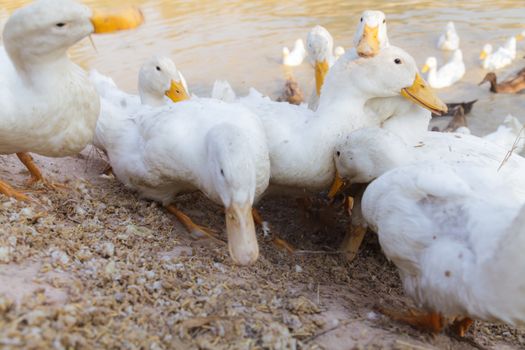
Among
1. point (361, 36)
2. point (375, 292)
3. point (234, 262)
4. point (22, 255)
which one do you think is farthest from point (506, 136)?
point (22, 255)

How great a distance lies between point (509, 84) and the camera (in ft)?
24.4

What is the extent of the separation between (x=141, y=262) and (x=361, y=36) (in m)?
2.46

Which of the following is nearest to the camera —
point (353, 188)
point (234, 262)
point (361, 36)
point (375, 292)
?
point (234, 262)

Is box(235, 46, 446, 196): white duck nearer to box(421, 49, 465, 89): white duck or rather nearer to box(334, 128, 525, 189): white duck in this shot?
box(334, 128, 525, 189): white duck

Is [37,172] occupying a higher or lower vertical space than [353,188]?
higher

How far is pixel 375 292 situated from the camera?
3371 mm

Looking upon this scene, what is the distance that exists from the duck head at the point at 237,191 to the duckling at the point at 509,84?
214 inches

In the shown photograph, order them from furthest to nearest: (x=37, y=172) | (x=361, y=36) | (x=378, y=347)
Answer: (x=361, y=36)
(x=37, y=172)
(x=378, y=347)

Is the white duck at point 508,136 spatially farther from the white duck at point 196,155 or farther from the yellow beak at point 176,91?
the yellow beak at point 176,91

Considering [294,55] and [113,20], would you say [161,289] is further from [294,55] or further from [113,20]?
[294,55]

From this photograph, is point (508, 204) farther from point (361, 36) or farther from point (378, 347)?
point (361, 36)

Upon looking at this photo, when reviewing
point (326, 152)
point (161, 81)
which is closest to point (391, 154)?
point (326, 152)

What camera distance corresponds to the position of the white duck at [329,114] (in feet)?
12.6

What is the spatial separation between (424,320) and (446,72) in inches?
230
